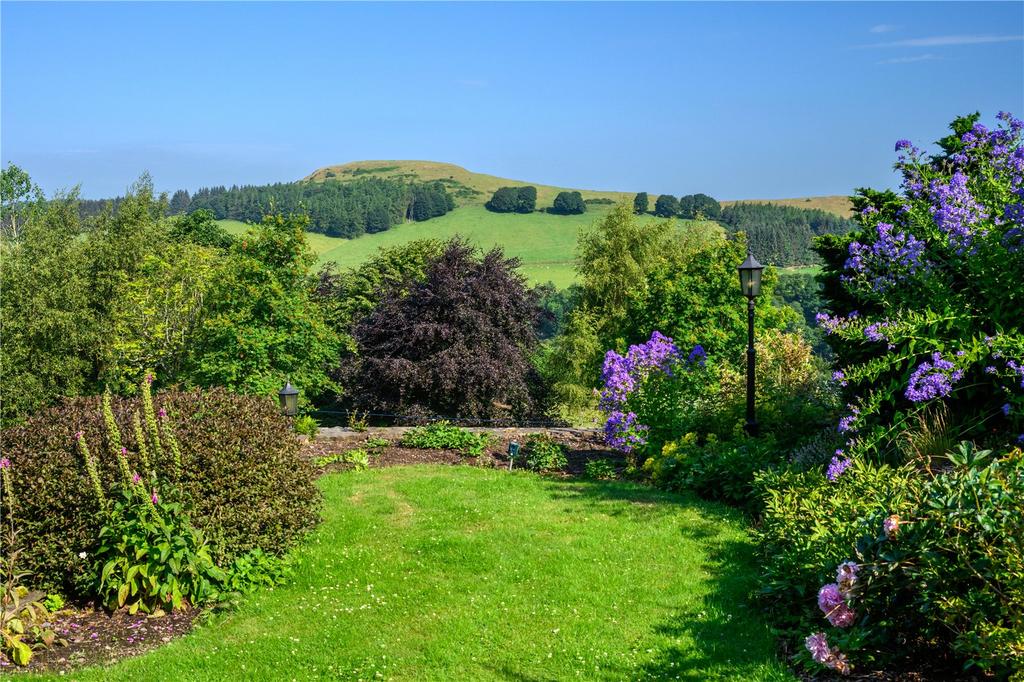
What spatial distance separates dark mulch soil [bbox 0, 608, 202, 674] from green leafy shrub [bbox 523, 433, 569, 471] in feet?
22.1

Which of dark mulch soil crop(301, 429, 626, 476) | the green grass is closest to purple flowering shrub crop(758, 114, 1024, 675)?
the green grass

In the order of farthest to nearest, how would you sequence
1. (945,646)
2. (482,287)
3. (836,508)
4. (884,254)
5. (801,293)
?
(801,293), (482,287), (884,254), (836,508), (945,646)

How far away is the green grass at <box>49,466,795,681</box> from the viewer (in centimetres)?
551

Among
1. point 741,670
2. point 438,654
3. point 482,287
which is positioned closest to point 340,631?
point 438,654

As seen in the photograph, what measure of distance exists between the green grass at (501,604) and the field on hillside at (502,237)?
63864 mm

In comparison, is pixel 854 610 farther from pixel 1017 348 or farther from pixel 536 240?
pixel 536 240

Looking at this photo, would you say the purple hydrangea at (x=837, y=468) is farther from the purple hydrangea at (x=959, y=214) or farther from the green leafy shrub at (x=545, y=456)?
the green leafy shrub at (x=545, y=456)

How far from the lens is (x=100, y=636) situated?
20.3 feet

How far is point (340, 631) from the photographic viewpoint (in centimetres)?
611

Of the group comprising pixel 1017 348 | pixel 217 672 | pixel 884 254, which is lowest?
pixel 217 672

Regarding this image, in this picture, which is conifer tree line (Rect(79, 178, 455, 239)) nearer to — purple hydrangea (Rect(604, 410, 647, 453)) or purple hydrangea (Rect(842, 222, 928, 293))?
purple hydrangea (Rect(604, 410, 647, 453))

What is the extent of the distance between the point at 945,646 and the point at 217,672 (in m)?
4.80

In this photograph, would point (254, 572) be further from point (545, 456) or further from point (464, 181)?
point (464, 181)

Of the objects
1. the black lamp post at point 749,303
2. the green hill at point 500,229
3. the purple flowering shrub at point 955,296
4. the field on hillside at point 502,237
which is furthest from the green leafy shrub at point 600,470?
the field on hillside at point 502,237
